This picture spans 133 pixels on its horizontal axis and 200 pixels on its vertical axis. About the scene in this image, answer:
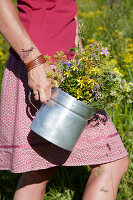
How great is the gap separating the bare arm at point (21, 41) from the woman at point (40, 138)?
132 mm

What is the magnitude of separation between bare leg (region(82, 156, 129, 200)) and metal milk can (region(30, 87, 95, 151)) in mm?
237

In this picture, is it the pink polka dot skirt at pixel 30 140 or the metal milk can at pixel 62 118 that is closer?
the metal milk can at pixel 62 118

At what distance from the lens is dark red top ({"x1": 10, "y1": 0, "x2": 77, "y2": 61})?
1.52 m

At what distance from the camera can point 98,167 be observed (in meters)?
1.56

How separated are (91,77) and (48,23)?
1.15ft

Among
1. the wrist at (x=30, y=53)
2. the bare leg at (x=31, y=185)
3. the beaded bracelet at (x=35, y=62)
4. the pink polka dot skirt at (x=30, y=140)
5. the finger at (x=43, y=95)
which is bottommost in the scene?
the bare leg at (x=31, y=185)

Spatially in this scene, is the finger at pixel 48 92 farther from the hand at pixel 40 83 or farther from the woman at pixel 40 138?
the woman at pixel 40 138

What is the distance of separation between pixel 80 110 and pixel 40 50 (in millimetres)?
386

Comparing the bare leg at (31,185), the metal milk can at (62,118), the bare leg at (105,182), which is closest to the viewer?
the metal milk can at (62,118)

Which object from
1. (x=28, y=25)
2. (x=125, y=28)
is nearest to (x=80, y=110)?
(x=28, y=25)

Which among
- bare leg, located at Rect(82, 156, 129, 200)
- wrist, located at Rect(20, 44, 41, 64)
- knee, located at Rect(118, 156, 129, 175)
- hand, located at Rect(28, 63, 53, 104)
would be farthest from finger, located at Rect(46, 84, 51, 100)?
knee, located at Rect(118, 156, 129, 175)

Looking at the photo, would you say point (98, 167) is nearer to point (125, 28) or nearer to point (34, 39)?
point (34, 39)

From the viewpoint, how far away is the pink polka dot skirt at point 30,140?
1554 mm

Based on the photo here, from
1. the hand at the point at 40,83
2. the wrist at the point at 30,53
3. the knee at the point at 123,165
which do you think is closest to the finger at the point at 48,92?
the hand at the point at 40,83
